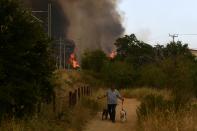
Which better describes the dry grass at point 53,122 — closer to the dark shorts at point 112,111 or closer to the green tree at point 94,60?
the dark shorts at point 112,111

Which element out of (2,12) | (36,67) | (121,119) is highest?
(2,12)

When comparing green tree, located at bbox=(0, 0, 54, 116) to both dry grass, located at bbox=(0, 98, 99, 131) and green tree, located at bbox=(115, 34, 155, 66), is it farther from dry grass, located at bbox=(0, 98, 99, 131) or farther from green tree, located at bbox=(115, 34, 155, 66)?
green tree, located at bbox=(115, 34, 155, 66)

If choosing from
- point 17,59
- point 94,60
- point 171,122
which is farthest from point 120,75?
point 17,59

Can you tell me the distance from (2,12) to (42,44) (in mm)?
2566

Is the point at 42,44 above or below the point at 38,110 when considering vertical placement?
→ above

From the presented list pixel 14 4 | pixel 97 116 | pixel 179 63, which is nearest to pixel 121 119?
pixel 97 116

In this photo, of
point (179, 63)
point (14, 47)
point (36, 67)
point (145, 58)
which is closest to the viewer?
point (14, 47)

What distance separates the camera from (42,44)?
1620 centimetres

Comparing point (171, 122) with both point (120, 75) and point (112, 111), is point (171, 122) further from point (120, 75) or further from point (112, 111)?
point (120, 75)

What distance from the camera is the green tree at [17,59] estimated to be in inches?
535

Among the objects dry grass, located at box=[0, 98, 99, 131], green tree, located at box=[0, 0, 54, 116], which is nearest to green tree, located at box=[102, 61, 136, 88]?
dry grass, located at box=[0, 98, 99, 131]

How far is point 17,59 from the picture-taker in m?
13.9

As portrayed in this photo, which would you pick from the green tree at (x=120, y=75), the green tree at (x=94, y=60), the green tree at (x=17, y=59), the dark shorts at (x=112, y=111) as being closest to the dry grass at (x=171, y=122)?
the green tree at (x=17, y=59)

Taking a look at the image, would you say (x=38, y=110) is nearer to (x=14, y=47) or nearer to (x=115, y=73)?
(x=14, y=47)
